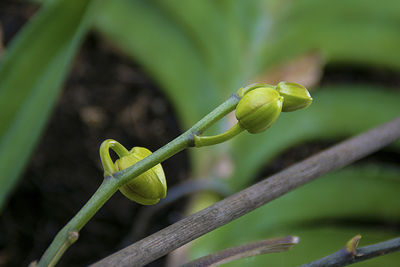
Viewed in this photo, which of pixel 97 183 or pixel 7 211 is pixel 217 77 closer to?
pixel 97 183

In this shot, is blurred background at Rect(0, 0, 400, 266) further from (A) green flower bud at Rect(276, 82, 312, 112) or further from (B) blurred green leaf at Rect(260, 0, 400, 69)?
(A) green flower bud at Rect(276, 82, 312, 112)

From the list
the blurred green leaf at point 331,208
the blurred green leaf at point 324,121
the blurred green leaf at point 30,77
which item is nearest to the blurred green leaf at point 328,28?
the blurred green leaf at point 324,121

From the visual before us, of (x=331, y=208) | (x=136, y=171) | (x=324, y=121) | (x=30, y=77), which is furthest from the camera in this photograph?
(x=324, y=121)

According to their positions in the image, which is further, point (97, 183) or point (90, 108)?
point (90, 108)

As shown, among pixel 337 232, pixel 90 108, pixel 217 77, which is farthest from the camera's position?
pixel 90 108

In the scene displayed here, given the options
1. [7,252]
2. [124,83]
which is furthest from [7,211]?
[124,83]

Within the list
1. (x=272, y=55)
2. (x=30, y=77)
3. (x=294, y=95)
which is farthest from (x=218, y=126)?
(x=294, y=95)

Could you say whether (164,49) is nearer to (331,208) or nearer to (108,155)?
(331,208)
